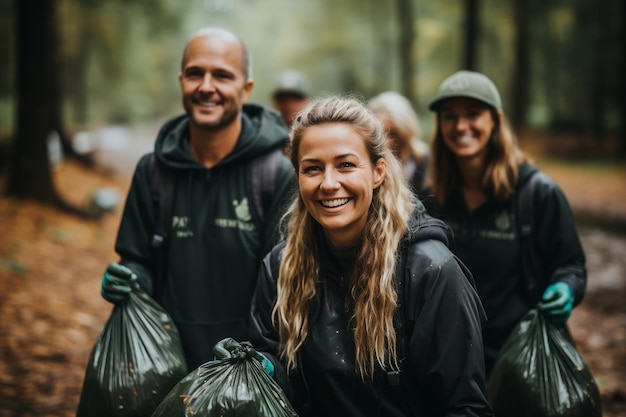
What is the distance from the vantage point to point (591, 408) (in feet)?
8.18

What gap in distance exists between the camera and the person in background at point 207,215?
283cm

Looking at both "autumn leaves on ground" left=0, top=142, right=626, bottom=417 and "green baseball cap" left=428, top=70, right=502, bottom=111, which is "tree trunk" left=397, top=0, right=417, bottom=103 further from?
"green baseball cap" left=428, top=70, right=502, bottom=111

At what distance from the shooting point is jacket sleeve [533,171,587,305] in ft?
9.52

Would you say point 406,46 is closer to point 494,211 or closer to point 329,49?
point 329,49

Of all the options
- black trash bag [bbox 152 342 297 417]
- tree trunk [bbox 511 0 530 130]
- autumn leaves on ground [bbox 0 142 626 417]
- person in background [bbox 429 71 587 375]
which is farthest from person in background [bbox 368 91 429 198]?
tree trunk [bbox 511 0 530 130]

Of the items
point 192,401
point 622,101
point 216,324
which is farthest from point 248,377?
point 622,101

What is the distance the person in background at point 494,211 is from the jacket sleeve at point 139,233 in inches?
60.7

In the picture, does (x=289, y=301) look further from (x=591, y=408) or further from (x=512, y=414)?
(x=591, y=408)

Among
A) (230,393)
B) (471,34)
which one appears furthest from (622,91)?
(230,393)

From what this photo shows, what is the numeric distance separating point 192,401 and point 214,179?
4.33 feet

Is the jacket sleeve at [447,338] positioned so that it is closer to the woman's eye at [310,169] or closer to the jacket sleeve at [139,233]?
the woman's eye at [310,169]

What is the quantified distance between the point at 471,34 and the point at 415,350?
405 inches

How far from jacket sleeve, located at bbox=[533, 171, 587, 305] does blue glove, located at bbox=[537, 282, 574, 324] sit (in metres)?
0.16

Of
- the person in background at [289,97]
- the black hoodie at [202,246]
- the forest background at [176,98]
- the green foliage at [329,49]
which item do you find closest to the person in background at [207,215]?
the black hoodie at [202,246]
